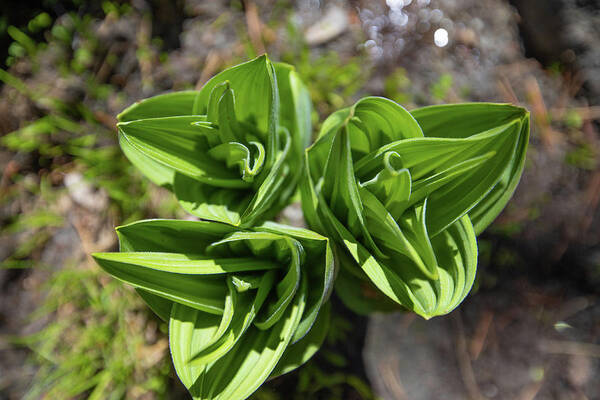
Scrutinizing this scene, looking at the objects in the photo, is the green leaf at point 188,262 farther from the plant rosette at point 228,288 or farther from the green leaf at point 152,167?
the green leaf at point 152,167

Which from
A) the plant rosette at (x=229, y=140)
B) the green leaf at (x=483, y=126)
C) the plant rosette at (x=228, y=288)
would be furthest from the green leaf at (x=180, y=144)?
the green leaf at (x=483, y=126)

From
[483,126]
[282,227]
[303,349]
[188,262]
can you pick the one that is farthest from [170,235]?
[483,126]

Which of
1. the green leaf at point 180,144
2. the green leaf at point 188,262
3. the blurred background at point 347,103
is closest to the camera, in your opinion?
the green leaf at point 188,262

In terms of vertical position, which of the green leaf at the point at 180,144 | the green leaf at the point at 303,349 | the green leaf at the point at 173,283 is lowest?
the green leaf at the point at 303,349

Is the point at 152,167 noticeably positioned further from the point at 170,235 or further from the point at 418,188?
the point at 418,188

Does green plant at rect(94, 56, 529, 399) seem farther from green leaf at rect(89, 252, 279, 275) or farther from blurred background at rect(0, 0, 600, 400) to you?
blurred background at rect(0, 0, 600, 400)

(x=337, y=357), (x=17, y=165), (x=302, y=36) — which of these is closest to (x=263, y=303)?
(x=337, y=357)

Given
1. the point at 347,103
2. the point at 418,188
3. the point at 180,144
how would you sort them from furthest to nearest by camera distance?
the point at 347,103, the point at 180,144, the point at 418,188

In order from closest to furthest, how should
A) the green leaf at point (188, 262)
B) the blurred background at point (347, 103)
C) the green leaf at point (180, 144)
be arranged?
the green leaf at point (188, 262)
the green leaf at point (180, 144)
the blurred background at point (347, 103)
